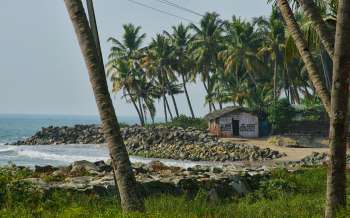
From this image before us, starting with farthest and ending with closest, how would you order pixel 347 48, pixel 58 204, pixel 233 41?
pixel 233 41
pixel 58 204
pixel 347 48

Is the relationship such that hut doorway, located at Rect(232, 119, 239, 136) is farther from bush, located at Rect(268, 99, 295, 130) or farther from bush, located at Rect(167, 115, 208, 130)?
bush, located at Rect(167, 115, 208, 130)

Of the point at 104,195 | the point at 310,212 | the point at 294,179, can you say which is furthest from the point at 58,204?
the point at 294,179

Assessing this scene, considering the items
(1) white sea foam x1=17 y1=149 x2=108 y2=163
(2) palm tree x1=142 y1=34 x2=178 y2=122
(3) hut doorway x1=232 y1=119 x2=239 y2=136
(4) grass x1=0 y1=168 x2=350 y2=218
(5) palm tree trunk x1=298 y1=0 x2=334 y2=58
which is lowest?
(1) white sea foam x1=17 y1=149 x2=108 y2=163

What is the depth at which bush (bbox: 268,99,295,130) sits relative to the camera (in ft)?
178

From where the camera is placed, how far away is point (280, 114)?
5425 centimetres

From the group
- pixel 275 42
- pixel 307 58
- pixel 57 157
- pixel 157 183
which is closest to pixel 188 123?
pixel 275 42

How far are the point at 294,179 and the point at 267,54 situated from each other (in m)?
49.8

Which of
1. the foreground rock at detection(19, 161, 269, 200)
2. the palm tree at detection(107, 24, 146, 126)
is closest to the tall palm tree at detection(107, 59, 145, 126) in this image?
the palm tree at detection(107, 24, 146, 126)

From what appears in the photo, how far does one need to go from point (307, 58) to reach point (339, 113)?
1.84 meters

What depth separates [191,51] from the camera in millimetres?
70812

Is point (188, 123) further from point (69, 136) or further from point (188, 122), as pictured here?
point (69, 136)

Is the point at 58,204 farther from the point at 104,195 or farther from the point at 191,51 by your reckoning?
the point at 191,51

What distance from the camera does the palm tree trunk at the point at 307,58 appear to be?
9977 mm

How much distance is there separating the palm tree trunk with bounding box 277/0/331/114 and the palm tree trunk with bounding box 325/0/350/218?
1143 mm
